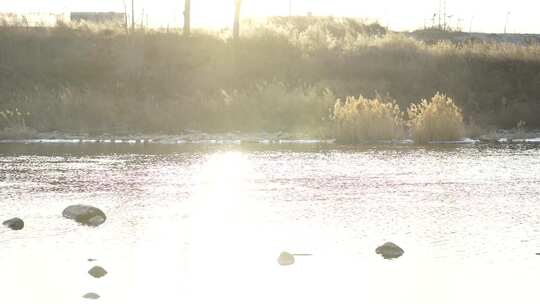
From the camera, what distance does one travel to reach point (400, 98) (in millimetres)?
43094

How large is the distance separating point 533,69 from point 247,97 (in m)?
14.2

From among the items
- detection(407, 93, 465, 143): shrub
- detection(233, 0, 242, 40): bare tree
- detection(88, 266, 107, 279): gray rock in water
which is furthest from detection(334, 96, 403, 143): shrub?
detection(88, 266, 107, 279): gray rock in water

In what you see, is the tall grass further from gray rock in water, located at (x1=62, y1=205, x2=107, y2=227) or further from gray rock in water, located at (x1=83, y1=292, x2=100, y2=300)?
gray rock in water, located at (x1=83, y1=292, x2=100, y2=300)

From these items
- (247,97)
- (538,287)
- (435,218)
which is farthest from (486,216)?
(247,97)

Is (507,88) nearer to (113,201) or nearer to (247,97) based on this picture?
(247,97)

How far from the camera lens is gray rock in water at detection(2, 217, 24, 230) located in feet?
57.8

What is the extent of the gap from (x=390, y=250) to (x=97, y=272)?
14.4 ft

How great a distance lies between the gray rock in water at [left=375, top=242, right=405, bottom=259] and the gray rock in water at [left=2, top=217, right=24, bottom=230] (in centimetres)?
635

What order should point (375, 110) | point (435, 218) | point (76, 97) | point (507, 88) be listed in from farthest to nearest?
point (507, 88)
point (76, 97)
point (375, 110)
point (435, 218)

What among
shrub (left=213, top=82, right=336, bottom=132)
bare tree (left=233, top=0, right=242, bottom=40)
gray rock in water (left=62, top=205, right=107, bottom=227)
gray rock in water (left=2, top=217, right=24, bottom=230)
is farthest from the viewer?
bare tree (left=233, top=0, right=242, bottom=40)

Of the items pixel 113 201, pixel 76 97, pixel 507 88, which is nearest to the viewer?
pixel 113 201

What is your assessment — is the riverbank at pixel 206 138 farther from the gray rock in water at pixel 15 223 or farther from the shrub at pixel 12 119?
the gray rock in water at pixel 15 223

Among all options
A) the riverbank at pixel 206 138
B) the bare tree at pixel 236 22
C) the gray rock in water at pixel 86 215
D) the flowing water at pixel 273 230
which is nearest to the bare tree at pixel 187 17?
the bare tree at pixel 236 22

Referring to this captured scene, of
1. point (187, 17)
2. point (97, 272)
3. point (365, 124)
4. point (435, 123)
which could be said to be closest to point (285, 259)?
point (97, 272)
